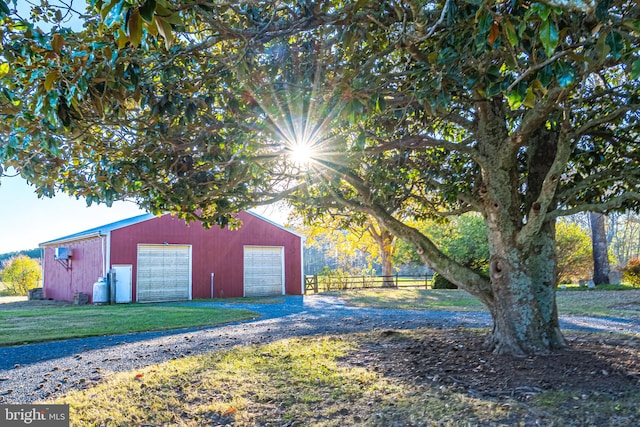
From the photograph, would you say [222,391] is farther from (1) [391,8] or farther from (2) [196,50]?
(1) [391,8]

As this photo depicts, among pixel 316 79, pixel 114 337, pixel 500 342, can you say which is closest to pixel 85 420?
pixel 316 79

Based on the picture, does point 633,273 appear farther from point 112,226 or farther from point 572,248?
point 112,226

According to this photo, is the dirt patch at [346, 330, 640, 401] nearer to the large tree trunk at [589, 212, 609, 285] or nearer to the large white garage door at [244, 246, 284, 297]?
the large tree trunk at [589, 212, 609, 285]

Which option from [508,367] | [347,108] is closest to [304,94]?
[347,108]

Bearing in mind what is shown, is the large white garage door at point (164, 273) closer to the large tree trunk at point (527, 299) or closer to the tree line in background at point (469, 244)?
the tree line in background at point (469, 244)

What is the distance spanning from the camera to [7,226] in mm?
20688

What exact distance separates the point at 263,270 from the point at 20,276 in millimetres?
17776

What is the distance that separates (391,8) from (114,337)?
7.45m

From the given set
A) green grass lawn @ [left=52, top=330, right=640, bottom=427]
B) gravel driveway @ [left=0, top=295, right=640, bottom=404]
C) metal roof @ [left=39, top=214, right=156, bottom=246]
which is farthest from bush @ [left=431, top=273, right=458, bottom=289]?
green grass lawn @ [left=52, top=330, right=640, bottom=427]

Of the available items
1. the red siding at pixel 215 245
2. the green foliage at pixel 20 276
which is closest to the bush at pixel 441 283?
the red siding at pixel 215 245

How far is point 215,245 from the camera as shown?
781 inches

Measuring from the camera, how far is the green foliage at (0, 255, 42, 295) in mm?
27172

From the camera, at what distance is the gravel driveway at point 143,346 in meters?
4.69

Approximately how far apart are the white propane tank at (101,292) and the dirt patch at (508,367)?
1399 cm
